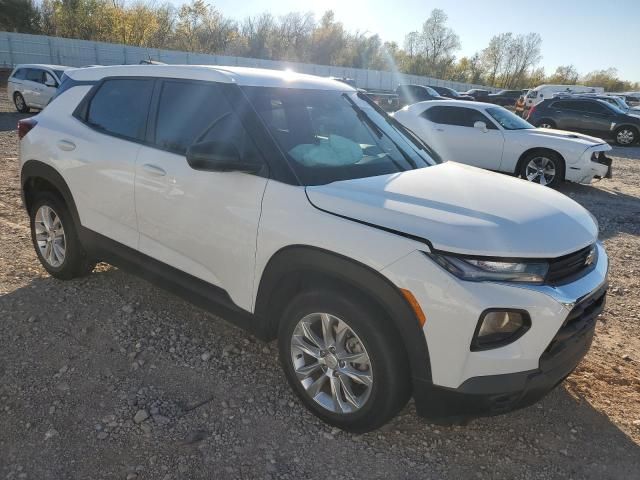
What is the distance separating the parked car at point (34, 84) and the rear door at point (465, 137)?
1262cm

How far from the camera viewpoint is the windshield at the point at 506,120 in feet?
32.4

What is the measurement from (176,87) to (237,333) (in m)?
1.75

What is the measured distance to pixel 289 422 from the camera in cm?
275

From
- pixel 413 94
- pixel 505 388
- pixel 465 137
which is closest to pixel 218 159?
pixel 505 388

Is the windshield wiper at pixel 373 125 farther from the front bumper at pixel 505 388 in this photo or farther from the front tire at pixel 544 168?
the front tire at pixel 544 168

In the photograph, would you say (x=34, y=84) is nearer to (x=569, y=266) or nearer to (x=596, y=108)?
(x=569, y=266)

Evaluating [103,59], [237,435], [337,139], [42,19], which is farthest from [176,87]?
[42,19]

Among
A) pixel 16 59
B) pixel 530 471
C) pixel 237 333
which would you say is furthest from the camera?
pixel 16 59

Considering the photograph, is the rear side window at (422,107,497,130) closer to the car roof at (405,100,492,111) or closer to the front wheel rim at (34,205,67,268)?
the car roof at (405,100,492,111)

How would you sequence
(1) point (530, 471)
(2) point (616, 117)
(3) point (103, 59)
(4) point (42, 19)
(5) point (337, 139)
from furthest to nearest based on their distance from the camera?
(4) point (42, 19) → (3) point (103, 59) → (2) point (616, 117) → (5) point (337, 139) → (1) point (530, 471)

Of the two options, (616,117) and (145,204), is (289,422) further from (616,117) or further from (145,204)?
(616,117)

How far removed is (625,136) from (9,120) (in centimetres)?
2082

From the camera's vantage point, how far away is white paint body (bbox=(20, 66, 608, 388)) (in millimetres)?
2145

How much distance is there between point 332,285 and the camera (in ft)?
8.14
